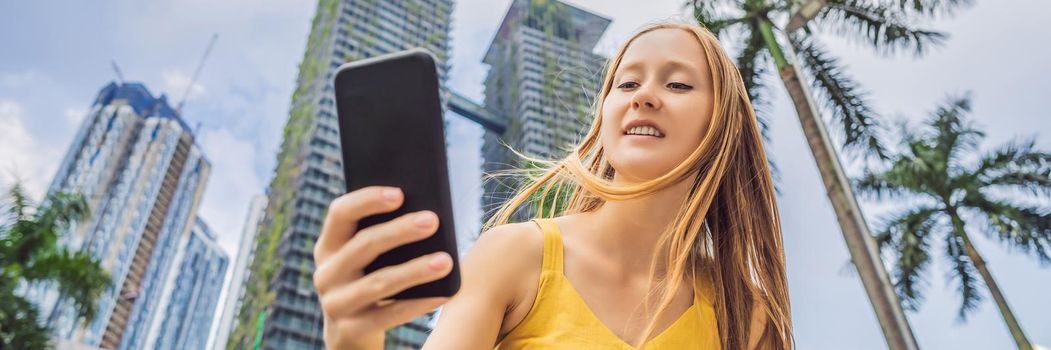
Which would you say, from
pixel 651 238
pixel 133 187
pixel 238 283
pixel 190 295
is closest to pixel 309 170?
pixel 238 283

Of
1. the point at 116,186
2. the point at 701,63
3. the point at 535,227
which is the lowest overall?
the point at 535,227

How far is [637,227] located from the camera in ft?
5.26

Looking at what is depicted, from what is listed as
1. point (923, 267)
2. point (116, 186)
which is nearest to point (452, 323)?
point (923, 267)

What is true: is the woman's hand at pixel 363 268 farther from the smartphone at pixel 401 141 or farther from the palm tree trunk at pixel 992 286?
the palm tree trunk at pixel 992 286

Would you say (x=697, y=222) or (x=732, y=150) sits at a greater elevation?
(x=732, y=150)

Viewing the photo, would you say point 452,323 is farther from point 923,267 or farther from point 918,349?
point 923,267

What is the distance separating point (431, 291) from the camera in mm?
774

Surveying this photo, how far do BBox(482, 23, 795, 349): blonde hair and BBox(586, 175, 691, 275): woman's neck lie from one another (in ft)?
0.08

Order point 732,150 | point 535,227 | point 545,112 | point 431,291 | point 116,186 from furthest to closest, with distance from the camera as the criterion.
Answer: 1. point 116,186
2. point 545,112
3. point 732,150
4. point 535,227
5. point 431,291

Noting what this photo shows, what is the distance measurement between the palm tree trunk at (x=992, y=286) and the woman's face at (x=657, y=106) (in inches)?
542

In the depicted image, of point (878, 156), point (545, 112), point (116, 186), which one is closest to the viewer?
point (878, 156)

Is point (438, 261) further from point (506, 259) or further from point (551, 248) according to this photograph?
point (551, 248)

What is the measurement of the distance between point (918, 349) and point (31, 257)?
51.6ft

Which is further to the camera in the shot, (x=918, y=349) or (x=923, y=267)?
(x=923, y=267)
